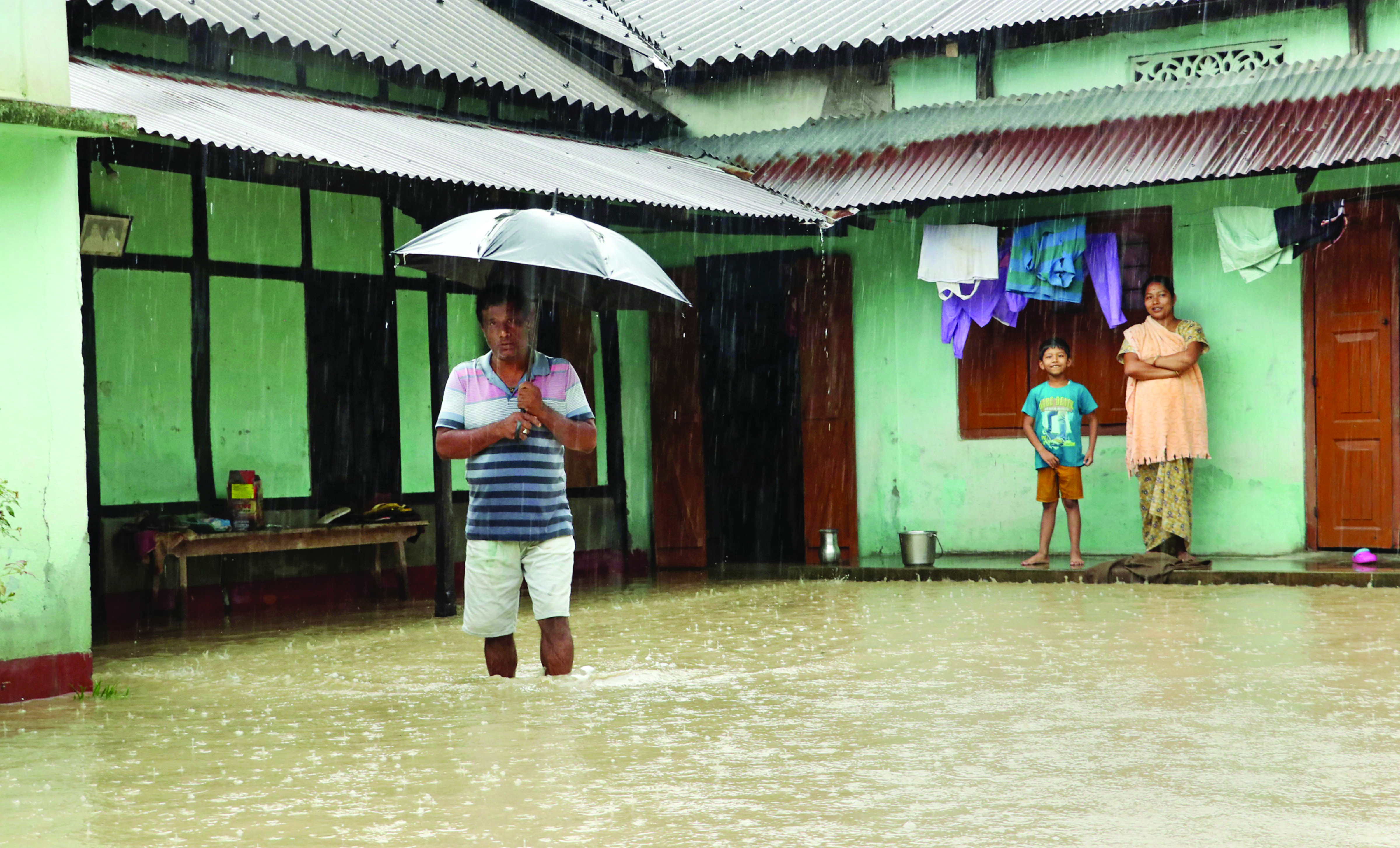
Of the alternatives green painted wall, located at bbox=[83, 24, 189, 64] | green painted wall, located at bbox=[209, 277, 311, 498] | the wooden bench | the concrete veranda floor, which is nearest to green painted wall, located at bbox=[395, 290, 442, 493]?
the wooden bench

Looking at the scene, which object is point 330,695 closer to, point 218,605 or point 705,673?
point 705,673

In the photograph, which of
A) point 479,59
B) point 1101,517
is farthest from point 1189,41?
point 479,59

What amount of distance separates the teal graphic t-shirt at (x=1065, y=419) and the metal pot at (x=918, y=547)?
1.09m

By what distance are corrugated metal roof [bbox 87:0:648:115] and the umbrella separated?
14.5 feet

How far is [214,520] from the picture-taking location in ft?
32.9

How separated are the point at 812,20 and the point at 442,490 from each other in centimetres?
687

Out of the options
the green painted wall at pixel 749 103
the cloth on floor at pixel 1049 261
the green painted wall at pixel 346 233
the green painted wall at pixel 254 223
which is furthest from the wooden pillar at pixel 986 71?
the green painted wall at pixel 254 223

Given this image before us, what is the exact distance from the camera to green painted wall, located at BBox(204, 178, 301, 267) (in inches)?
414

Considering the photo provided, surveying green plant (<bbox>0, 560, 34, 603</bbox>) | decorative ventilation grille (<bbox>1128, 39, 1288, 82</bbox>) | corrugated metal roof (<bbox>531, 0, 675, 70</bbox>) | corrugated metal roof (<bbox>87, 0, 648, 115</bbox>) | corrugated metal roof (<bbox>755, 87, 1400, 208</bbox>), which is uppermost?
corrugated metal roof (<bbox>531, 0, 675, 70</bbox>)

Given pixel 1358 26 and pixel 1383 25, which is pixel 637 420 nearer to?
pixel 1358 26

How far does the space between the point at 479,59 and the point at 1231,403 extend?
22.0 ft

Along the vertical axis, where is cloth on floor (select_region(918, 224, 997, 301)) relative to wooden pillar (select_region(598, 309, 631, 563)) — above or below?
above

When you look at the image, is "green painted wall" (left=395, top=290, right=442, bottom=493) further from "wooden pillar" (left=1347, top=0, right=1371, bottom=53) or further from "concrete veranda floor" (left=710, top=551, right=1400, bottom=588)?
"wooden pillar" (left=1347, top=0, right=1371, bottom=53)

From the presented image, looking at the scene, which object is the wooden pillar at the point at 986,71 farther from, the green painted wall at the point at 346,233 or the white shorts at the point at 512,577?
the white shorts at the point at 512,577
